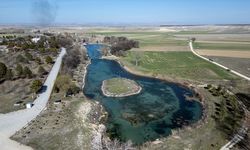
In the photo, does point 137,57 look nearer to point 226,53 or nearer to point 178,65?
point 178,65

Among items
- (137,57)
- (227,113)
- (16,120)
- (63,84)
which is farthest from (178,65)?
(16,120)

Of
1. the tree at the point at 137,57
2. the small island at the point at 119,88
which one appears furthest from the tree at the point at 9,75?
the tree at the point at 137,57

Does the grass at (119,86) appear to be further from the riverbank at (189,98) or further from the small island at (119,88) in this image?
the riverbank at (189,98)

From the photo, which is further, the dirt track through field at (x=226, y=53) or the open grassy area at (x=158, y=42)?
the open grassy area at (x=158, y=42)

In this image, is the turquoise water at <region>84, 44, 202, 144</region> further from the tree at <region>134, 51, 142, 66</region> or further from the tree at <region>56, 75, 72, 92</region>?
the tree at <region>134, 51, 142, 66</region>

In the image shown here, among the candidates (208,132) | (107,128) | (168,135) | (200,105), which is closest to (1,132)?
(107,128)

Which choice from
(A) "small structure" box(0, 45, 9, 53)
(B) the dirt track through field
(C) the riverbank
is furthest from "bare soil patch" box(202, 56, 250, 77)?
(A) "small structure" box(0, 45, 9, 53)

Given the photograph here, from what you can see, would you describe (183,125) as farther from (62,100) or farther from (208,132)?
(62,100)
